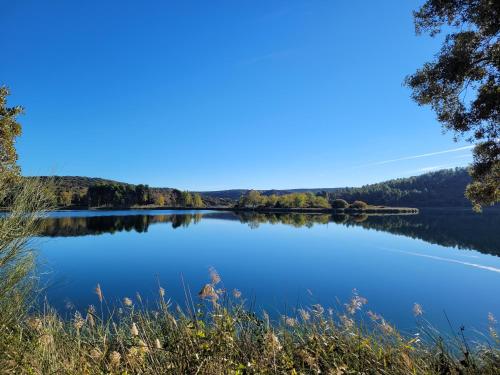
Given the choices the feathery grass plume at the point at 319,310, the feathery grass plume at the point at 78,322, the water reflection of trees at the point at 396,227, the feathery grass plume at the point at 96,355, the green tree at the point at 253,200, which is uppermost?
the green tree at the point at 253,200

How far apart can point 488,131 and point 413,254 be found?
69.6ft

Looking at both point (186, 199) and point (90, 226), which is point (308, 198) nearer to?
point (186, 199)

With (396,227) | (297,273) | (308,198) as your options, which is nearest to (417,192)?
(308,198)

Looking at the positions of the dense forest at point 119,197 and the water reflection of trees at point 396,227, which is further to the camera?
the dense forest at point 119,197

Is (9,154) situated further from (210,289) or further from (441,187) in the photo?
(441,187)

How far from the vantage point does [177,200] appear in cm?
15262

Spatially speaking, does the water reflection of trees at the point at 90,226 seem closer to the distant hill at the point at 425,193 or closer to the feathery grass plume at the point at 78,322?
the feathery grass plume at the point at 78,322

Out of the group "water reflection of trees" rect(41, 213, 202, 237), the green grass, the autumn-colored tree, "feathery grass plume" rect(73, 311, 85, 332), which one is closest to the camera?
the green grass

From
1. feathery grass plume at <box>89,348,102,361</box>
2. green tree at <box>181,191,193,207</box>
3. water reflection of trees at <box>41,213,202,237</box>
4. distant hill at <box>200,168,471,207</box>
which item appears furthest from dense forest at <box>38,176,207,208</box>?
Answer: feathery grass plume at <box>89,348,102,361</box>

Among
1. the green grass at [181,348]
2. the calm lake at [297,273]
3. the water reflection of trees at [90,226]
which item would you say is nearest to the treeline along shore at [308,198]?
the water reflection of trees at [90,226]

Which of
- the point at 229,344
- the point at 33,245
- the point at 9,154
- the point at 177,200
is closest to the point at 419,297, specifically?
the point at 229,344

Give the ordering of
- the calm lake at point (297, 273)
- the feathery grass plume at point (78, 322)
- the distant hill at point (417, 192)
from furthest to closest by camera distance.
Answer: the distant hill at point (417, 192) < the calm lake at point (297, 273) < the feathery grass plume at point (78, 322)

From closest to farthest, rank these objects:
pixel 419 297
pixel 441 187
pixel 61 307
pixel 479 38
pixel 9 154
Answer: pixel 479 38 < pixel 61 307 < pixel 9 154 < pixel 419 297 < pixel 441 187

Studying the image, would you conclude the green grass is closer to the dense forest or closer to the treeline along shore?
the treeline along shore
